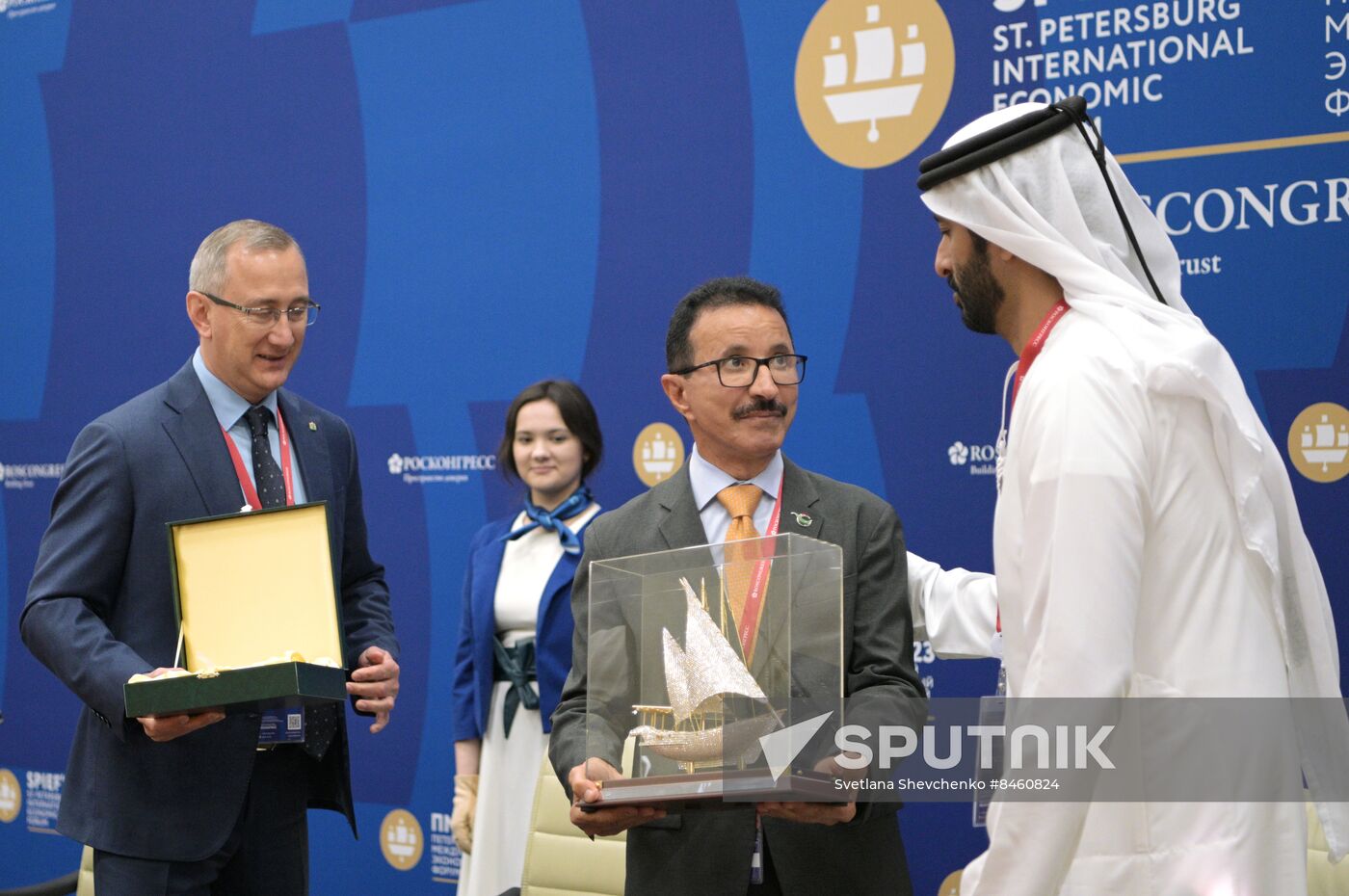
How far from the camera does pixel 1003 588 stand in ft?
6.65

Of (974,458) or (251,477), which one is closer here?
(251,477)

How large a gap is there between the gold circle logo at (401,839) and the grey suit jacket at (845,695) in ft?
9.65

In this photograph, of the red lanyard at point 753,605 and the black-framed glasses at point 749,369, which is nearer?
the red lanyard at point 753,605

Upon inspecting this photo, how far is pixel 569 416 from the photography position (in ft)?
14.3

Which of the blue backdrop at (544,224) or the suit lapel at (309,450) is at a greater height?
the blue backdrop at (544,224)

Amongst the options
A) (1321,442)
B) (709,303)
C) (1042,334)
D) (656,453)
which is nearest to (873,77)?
(656,453)

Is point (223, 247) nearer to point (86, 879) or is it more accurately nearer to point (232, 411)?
point (232, 411)

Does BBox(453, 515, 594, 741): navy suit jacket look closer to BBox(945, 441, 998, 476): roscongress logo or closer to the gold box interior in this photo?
BBox(945, 441, 998, 476): roscongress logo

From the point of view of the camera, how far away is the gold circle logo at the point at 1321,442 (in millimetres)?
3654

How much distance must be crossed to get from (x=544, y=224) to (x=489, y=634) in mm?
1592

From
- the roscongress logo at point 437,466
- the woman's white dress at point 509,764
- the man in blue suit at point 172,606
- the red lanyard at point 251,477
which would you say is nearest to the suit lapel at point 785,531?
the man in blue suit at point 172,606

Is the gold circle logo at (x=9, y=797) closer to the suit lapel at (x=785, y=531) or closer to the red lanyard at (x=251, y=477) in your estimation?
the red lanyard at (x=251, y=477)

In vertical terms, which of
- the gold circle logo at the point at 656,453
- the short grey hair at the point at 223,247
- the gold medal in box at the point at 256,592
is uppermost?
the short grey hair at the point at 223,247

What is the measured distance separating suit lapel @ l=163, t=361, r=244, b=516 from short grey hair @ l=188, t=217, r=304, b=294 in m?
Answer: 0.21
